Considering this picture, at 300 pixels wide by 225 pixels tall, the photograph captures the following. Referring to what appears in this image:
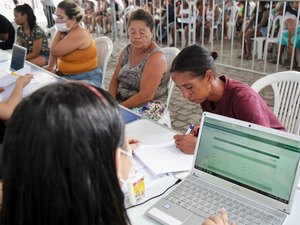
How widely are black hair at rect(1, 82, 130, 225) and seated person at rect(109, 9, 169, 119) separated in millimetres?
1374

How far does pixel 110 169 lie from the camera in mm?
600

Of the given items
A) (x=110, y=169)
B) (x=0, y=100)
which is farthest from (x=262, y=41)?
(x=110, y=169)

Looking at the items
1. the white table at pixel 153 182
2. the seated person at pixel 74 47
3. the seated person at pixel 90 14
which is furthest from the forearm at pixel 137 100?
the seated person at pixel 90 14

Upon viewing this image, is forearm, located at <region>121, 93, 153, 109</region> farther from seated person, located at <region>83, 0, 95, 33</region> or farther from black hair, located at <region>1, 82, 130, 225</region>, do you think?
seated person, located at <region>83, 0, 95, 33</region>

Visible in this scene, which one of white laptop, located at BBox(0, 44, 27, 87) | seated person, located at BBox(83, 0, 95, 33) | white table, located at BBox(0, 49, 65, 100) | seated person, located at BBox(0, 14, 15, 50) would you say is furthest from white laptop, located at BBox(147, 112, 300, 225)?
seated person, located at BBox(83, 0, 95, 33)

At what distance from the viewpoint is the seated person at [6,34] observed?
12.5 ft

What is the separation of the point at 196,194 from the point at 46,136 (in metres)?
0.62

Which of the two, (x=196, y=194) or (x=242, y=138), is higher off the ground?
(x=242, y=138)

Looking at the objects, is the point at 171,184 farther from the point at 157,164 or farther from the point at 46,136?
the point at 46,136

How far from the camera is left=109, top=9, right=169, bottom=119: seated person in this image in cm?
196

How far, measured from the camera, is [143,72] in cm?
198

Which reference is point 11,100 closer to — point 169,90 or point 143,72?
point 143,72

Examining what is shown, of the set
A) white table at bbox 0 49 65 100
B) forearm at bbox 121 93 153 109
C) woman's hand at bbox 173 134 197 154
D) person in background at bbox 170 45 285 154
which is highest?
person in background at bbox 170 45 285 154

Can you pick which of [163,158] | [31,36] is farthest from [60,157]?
[31,36]
